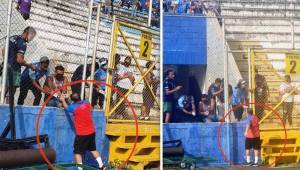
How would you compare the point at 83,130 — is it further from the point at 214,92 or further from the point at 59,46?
the point at 59,46

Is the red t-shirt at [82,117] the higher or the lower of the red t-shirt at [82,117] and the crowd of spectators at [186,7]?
the lower

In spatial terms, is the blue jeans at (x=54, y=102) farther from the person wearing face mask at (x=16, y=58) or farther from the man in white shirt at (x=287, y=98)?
the man in white shirt at (x=287, y=98)

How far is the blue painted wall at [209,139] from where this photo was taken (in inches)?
549

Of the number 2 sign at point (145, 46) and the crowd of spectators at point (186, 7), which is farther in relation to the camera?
the crowd of spectators at point (186, 7)

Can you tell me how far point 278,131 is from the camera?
49.4 feet

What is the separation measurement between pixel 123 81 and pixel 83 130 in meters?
2.41

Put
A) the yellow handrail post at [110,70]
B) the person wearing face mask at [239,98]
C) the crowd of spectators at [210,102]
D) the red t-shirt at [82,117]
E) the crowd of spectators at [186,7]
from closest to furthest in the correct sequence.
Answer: the red t-shirt at [82,117]
the yellow handrail post at [110,70]
the crowd of spectators at [210,102]
the person wearing face mask at [239,98]
the crowd of spectators at [186,7]

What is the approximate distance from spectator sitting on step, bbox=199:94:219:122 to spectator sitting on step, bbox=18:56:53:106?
16.6ft

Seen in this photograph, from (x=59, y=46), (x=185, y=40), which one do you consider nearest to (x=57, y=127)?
(x=59, y=46)

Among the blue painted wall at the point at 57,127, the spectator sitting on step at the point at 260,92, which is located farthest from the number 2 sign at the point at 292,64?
the blue painted wall at the point at 57,127

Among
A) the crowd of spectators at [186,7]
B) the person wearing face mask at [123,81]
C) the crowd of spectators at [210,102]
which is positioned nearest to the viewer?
the person wearing face mask at [123,81]

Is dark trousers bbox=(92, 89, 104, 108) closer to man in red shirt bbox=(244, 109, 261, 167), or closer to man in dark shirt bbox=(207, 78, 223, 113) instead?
man in dark shirt bbox=(207, 78, 223, 113)

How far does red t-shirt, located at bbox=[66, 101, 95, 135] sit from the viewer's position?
Result: 1101 centimetres

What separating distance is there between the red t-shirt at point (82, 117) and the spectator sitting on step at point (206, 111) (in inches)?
183
